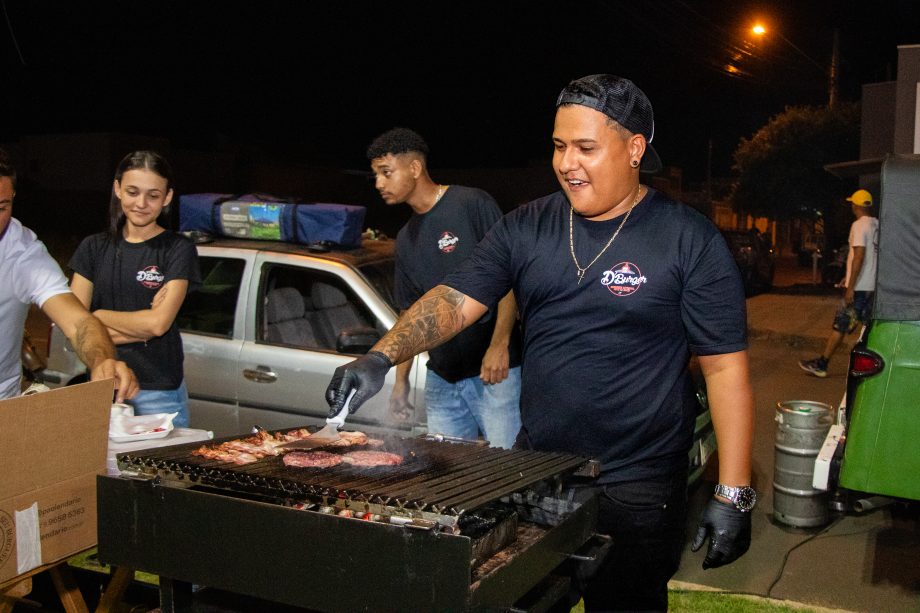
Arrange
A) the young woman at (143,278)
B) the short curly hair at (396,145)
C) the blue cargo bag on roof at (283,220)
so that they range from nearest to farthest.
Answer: the young woman at (143,278) < the short curly hair at (396,145) < the blue cargo bag on roof at (283,220)

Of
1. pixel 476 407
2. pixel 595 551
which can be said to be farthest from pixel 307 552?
pixel 476 407

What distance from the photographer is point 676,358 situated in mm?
2971

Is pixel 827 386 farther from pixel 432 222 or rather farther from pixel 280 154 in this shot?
pixel 280 154

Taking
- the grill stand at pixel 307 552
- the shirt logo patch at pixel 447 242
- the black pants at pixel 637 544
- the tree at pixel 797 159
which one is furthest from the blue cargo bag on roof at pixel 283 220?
the tree at pixel 797 159

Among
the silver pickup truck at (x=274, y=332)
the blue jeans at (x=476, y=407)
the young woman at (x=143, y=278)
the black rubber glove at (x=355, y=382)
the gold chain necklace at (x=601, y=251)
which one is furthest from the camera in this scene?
the silver pickup truck at (x=274, y=332)

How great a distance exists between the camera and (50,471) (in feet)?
9.91

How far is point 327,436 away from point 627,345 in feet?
3.47

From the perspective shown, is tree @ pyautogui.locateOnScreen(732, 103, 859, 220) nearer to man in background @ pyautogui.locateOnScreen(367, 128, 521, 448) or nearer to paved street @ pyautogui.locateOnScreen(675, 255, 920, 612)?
paved street @ pyautogui.locateOnScreen(675, 255, 920, 612)

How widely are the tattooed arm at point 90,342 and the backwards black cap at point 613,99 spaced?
81.3 inches

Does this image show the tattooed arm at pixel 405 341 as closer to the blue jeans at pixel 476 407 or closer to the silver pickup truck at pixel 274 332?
the blue jeans at pixel 476 407

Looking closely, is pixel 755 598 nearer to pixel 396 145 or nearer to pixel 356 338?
pixel 356 338

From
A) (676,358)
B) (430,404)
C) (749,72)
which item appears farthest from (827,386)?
(749,72)

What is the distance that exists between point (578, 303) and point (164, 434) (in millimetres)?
1824

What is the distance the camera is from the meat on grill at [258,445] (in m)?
2.77
